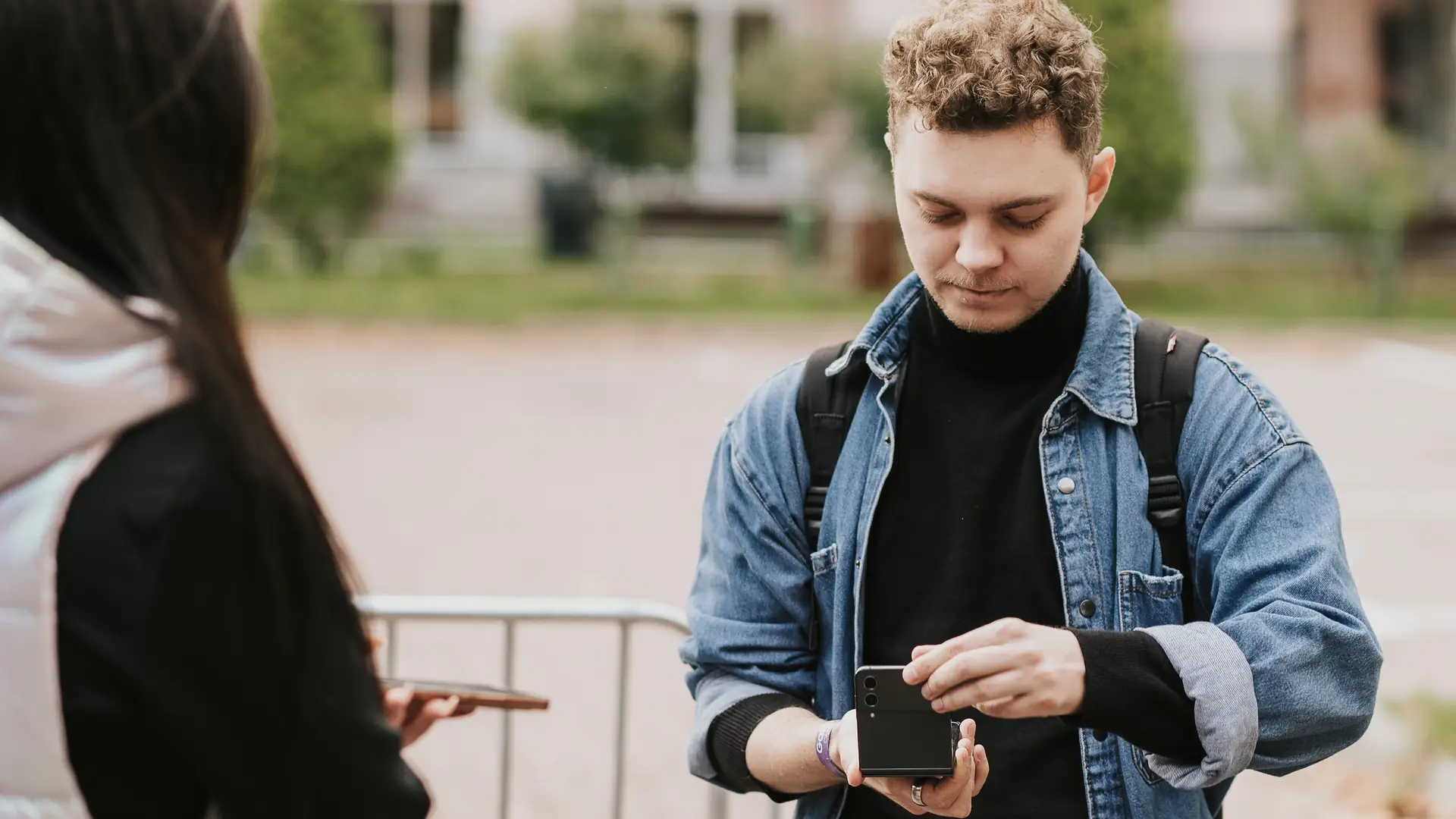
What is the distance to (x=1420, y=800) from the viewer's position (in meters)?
5.07

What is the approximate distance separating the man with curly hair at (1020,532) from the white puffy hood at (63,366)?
890 millimetres

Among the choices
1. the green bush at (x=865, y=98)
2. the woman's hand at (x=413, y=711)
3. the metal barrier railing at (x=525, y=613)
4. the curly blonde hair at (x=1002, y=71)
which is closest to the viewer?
the woman's hand at (x=413, y=711)

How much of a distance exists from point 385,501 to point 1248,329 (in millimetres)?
10162

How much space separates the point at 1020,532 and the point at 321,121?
1919cm

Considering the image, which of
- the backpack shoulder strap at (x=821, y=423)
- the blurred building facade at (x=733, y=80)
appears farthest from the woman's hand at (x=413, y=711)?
the blurred building facade at (x=733, y=80)

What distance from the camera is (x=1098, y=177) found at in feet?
7.54

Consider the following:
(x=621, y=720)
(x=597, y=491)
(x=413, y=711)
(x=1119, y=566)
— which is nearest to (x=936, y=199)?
(x=1119, y=566)

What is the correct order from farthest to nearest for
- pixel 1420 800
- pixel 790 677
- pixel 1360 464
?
pixel 1360 464, pixel 1420 800, pixel 790 677

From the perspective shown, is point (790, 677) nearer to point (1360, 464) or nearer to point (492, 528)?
point (492, 528)

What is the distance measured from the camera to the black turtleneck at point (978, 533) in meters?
2.20

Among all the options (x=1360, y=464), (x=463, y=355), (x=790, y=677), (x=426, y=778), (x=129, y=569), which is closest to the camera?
(x=129, y=569)

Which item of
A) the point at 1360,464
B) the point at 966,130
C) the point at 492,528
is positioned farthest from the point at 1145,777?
the point at 1360,464

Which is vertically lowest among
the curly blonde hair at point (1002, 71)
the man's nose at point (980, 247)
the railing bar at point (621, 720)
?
the railing bar at point (621, 720)

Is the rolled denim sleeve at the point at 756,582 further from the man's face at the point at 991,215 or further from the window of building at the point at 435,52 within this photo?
the window of building at the point at 435,52
